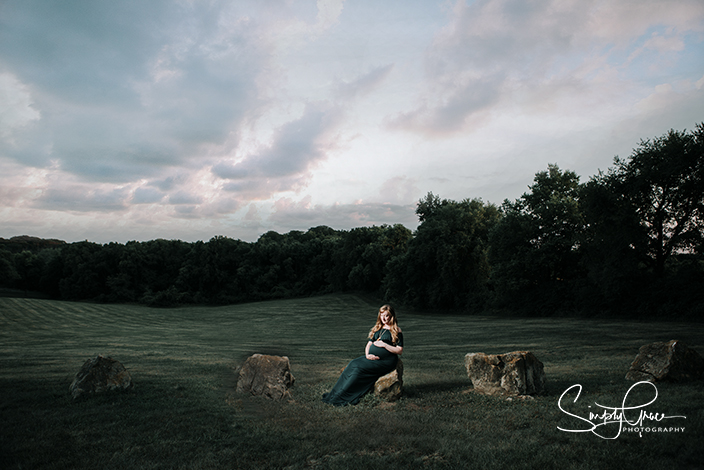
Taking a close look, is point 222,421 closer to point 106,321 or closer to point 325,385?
point 325,385

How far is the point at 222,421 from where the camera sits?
746 centimetres

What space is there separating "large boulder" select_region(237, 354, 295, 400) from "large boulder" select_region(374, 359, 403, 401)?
2.17 metres

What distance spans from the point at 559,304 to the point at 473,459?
35753 millimetres

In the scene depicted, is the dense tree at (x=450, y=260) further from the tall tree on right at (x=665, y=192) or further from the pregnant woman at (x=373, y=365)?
the pregnant woman at (x=373, y=365)

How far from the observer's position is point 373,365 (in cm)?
876

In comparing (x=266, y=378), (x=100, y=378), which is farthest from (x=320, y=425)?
(x=100, y=378)

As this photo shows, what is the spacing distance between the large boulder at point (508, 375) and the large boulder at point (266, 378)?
Answer: 175 inches

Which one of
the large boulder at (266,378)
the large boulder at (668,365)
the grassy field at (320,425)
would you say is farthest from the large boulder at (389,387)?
the large boulder at (668,365)

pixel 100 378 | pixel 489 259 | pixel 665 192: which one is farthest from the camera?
pixel 489 259

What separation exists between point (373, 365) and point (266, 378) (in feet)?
8.72

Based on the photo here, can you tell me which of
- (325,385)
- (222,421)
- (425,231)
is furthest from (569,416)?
(425,231)

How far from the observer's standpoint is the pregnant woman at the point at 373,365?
8672 mm

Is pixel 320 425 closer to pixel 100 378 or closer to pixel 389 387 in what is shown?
pixel 389 387
